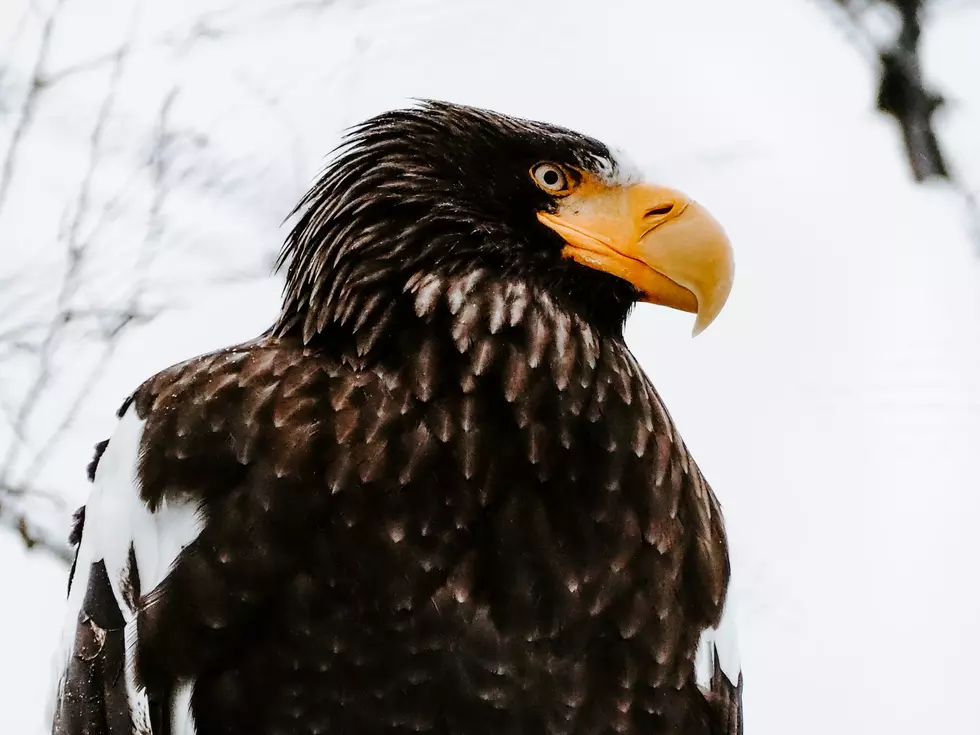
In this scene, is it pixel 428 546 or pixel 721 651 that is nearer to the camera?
pixel 428 546

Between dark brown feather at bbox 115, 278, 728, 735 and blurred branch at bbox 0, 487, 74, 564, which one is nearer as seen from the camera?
dark brown feather at bbox 115, 278, 728, 735

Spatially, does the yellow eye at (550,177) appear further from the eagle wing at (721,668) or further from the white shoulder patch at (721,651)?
the white shoulder patch at (721,651)

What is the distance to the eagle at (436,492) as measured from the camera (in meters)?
0.91

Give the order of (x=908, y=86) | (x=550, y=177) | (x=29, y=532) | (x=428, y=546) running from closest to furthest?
(x=428, y=546) < (x=550, y=177) < (x=29, y=532) < (x=908, y=86)

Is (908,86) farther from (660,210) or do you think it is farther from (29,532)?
(29,532)

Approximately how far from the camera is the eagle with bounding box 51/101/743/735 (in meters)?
0.91

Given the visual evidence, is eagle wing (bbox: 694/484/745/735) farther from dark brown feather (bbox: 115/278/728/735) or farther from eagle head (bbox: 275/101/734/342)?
eagle head (bbox: 275/101/734/342)

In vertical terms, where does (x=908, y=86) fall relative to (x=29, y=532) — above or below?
above

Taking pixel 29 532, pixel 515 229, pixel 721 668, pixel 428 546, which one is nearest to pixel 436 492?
pixel 428 546

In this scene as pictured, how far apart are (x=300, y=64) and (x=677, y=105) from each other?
0.61 meters

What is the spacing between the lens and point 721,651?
1056 mm

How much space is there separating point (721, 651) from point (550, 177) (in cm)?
57

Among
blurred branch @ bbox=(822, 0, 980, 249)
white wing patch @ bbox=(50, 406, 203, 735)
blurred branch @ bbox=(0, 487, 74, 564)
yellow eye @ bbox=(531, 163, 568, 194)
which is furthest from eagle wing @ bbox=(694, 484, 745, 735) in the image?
blurred branch @ bbox=(0, 487, 74, 564)

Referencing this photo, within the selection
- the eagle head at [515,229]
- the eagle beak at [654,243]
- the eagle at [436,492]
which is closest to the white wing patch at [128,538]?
the eagle at [436,492]
